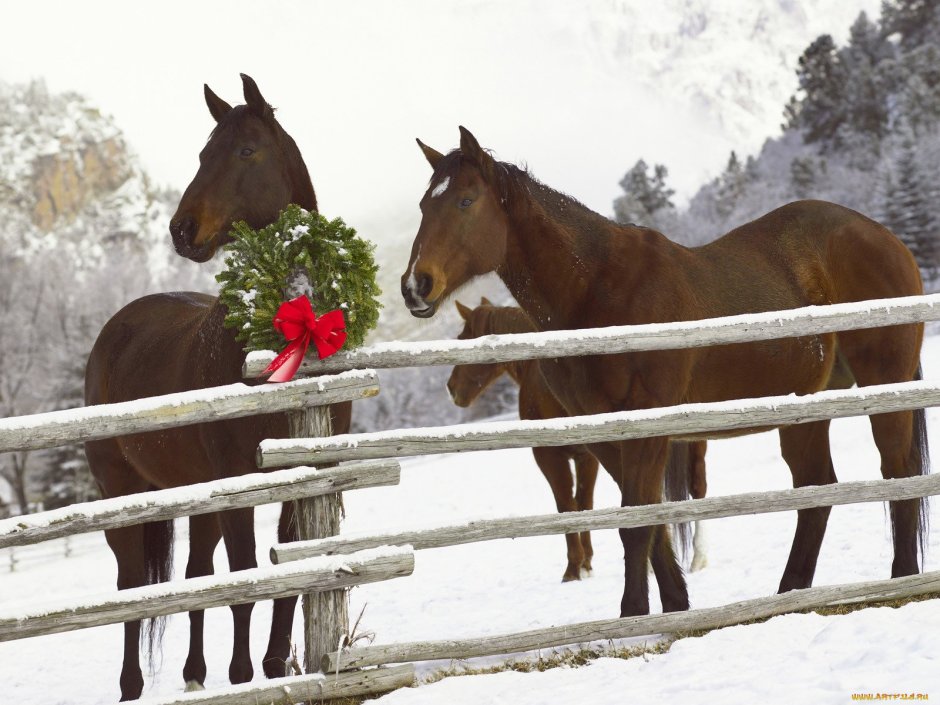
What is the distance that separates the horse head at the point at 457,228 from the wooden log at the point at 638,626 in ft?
6.26

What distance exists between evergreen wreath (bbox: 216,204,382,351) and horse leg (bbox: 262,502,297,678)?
3.35ft

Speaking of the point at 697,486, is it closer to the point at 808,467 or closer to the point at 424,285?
the point at 808,467

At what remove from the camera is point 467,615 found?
26.6ft

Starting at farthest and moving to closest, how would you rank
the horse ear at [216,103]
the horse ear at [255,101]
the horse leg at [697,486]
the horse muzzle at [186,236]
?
the horse leg at [697,486]
the horse ear at [216,103]
the horse ear at [255,101]
the horse muzzle at [186,236]

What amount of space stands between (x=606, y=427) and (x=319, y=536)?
1603 millimetres

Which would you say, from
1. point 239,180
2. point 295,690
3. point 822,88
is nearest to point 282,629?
point 295,690

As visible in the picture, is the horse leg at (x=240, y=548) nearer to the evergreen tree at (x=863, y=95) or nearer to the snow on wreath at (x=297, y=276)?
the snow on wreath at (x=297, y=276)

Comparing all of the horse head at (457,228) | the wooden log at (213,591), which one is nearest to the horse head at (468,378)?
the horse head at (457,228)

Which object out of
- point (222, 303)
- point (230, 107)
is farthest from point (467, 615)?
point (230, 107)

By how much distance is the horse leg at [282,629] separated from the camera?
4.87m

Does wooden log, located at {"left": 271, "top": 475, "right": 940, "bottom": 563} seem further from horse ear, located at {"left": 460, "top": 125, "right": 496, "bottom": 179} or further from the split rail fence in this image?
horse ear, located at {"left": 460, "top": 125, "right": 496, "bottom": 179}

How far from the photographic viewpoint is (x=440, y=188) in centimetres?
557

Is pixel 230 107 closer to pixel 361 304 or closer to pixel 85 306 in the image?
pixel 361 304

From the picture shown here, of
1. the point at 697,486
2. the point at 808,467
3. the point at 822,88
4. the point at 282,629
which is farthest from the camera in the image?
the point at 822,88
